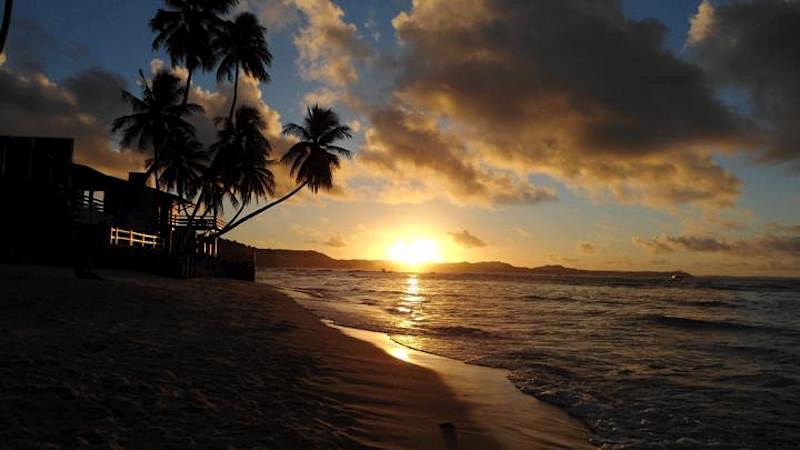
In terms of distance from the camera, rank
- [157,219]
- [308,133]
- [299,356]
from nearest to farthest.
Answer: [299,356], [157,219], [308,133]

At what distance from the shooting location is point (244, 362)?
22.1ft

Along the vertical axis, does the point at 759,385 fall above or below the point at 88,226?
below

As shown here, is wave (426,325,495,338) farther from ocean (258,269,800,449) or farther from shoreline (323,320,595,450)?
shoreline (323,320,595,450)

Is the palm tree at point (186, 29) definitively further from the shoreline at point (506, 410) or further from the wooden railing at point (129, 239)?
the shoreline at point (506, 410)

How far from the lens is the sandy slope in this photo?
156 inches

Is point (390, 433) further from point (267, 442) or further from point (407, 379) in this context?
point (407, 379)

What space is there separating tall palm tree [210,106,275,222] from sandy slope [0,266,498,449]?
1117 inches

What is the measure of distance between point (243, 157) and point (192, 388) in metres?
34.3

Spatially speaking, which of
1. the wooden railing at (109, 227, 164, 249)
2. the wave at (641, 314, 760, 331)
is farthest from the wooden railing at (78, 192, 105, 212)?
the wave at (641, 314, 760, 331)

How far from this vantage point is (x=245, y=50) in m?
34.3

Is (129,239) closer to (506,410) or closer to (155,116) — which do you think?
(155,116)

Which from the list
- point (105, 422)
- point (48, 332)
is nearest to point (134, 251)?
point (48, 332)

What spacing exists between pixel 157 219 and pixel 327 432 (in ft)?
113

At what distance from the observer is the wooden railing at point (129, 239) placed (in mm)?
22844
